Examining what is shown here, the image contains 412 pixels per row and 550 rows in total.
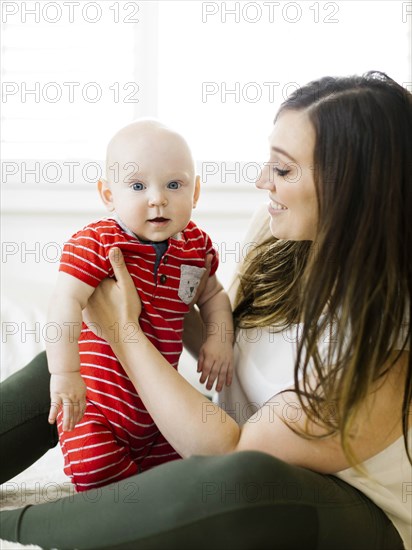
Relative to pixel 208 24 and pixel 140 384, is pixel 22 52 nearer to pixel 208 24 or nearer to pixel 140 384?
pixel 208 24

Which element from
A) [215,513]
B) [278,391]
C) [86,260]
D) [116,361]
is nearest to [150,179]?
[86,260]

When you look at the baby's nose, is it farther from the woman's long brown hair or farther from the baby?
the woman's long brown hair

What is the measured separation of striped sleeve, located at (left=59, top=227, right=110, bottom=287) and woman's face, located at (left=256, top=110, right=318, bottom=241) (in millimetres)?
281

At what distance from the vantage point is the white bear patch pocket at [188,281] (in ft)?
4.55

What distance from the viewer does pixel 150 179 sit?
1.29 m

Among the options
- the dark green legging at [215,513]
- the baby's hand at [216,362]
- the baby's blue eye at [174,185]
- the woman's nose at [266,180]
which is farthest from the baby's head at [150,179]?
the dark green legging at [215,513]

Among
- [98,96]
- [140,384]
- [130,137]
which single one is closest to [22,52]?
[98,96]

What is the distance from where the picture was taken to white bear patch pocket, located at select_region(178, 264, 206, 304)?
1386 millimetres

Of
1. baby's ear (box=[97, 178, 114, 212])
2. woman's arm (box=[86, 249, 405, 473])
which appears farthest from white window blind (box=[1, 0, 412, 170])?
woman's arm (box=[86, 249, 405, 473])

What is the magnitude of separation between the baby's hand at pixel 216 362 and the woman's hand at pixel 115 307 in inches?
7.1

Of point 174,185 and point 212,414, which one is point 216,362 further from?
point 174,185

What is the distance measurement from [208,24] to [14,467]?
1746 millimetres

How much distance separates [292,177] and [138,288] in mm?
312

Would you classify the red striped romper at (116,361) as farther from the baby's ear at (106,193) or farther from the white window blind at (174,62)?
the white window blind at (174,62)
